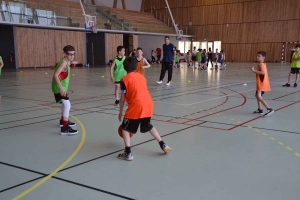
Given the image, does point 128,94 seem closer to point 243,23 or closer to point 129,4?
Answer: point 243,23

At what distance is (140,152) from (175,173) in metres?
0.89

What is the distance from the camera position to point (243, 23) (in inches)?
1560

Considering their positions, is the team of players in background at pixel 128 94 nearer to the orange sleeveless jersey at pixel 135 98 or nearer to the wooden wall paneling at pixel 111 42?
the orange sleeveless jersey at pixel 135 98

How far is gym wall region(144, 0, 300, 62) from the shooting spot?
36.8m

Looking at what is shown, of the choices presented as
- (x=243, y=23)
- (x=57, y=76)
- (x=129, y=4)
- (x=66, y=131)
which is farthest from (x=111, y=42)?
(x=66, y=131)

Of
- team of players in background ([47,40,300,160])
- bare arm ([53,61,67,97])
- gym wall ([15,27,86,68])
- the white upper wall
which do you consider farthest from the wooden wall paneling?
bare arm ([53,61,67,97])

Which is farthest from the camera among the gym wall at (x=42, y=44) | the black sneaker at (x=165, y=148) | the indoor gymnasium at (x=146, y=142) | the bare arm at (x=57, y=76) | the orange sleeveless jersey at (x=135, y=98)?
the gym wall at (x=42, y=44)

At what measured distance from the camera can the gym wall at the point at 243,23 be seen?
3675cm

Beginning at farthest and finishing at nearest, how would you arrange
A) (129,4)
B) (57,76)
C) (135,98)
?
1. (129,4)
2. (57,76)
3. (135,98)

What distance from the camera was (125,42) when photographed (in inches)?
1474

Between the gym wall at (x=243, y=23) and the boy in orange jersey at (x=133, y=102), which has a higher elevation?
the gym wall at (x=243, y=23)

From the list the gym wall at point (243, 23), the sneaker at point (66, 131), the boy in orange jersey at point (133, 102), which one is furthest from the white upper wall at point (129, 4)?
the boy in orange jersey at point (133, 102)

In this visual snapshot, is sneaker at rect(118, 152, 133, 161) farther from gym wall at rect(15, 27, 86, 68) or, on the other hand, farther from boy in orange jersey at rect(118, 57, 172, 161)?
gym wall at rect(15, 27, 86, 68)

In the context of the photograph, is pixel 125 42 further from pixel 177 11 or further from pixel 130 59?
pixel 130 59
